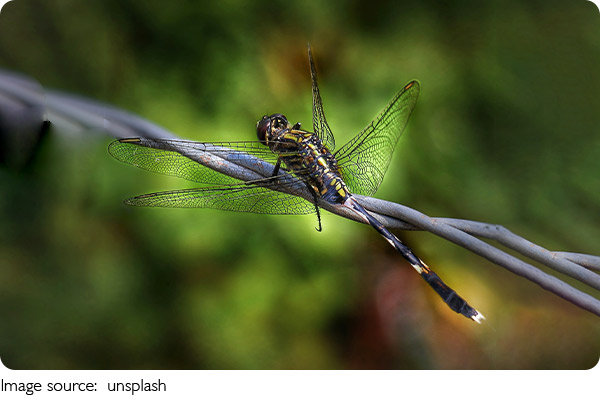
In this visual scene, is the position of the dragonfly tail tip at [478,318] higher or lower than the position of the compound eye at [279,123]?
lower

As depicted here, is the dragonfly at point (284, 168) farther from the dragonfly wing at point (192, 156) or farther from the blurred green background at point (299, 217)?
the blurred green background at point (299, 217)

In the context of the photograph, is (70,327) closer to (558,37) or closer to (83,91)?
(83,91)

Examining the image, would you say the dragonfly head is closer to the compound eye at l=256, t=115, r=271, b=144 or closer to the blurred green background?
the compound eye at l=256, t=115, r=271, b=144

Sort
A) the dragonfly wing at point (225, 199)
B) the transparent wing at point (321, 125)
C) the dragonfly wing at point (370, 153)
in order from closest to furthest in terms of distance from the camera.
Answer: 1. the dragonfly wing at point (225, 199)
2. the dragonfly wing at point (370, 153)
3. the transparent wing at point (321, 125)

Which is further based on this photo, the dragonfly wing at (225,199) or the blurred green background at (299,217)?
the blurred green background at (299,217)

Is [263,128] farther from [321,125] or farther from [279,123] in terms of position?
[321,125]

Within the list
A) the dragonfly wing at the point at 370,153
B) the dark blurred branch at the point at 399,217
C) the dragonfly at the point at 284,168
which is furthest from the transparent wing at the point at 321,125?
the dark blurred branch at the point at 399,217
